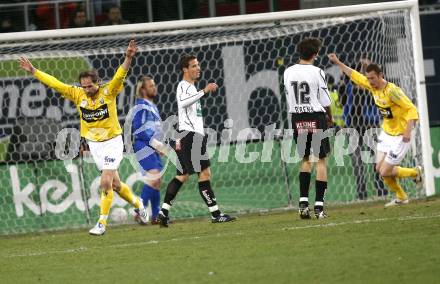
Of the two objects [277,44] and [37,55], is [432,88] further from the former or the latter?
[37,55]

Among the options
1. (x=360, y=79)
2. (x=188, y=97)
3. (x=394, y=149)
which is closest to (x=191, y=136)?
(x=188, y=97)

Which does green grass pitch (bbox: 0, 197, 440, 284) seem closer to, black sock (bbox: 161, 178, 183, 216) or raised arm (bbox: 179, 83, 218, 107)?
black sock (bbox: 161, 178, 183, 216)

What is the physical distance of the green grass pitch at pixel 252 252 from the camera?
814 centimetres

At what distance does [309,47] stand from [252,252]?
3.33 meters

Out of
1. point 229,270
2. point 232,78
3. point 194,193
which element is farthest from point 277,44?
point 229,270

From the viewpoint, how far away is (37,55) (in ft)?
48.0

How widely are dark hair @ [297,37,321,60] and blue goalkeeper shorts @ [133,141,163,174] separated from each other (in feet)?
9.50

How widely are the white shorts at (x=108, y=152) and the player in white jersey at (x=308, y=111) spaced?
2.07 metres

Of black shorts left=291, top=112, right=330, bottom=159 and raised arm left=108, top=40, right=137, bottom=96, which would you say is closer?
raised arm left=108, top=40, right=137, bottom=96

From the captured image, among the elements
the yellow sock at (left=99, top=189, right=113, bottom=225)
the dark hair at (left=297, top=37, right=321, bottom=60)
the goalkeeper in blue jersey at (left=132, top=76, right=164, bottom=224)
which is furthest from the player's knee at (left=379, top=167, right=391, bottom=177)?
the yellow sock at (left=99, top=189, right=113, bottom=225)

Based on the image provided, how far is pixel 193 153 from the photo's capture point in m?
12.4

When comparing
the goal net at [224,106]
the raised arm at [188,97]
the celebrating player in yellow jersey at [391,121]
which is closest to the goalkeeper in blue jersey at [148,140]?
the goal net at [224,106]

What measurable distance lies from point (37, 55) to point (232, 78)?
9.65 feet

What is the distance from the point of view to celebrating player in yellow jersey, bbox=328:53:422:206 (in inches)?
520
